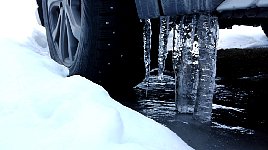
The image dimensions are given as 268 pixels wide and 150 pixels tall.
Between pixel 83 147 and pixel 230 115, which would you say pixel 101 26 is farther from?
pixel 83 147

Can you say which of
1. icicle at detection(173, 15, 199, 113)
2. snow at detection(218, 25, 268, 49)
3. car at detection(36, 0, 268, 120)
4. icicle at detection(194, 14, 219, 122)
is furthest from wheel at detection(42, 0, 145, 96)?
snow at detection(218, 25, 268, 49)

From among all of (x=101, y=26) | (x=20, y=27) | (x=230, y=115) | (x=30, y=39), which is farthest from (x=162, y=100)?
(x=20, y=27)

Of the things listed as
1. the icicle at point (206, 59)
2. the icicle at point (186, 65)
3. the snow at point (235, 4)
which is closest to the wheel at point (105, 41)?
the icicle at point (186, 65)

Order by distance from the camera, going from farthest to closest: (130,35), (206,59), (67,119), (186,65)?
(130,35), (186,65), (206,59), (67,119)

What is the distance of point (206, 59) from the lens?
189cm

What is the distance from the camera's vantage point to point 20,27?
454cm

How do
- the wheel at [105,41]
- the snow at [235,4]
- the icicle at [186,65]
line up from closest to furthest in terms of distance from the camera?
the snow at [235,4]
the icicle at [186,65]
the wheel at [105,41]

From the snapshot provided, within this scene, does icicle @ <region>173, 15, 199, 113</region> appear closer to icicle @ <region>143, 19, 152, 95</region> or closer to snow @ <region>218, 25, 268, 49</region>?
icicle @ <region>143, 19, 152, 95</region>

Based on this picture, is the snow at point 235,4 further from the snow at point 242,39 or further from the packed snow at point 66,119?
the snow at point 242,39

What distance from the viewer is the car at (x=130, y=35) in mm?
1814

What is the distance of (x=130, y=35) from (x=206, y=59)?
1.92 ft

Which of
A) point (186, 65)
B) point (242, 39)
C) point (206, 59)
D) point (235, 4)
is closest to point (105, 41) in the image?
point (186, 65)

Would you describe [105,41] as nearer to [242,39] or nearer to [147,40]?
[147,40]

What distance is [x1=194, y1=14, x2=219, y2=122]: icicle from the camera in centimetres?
183
